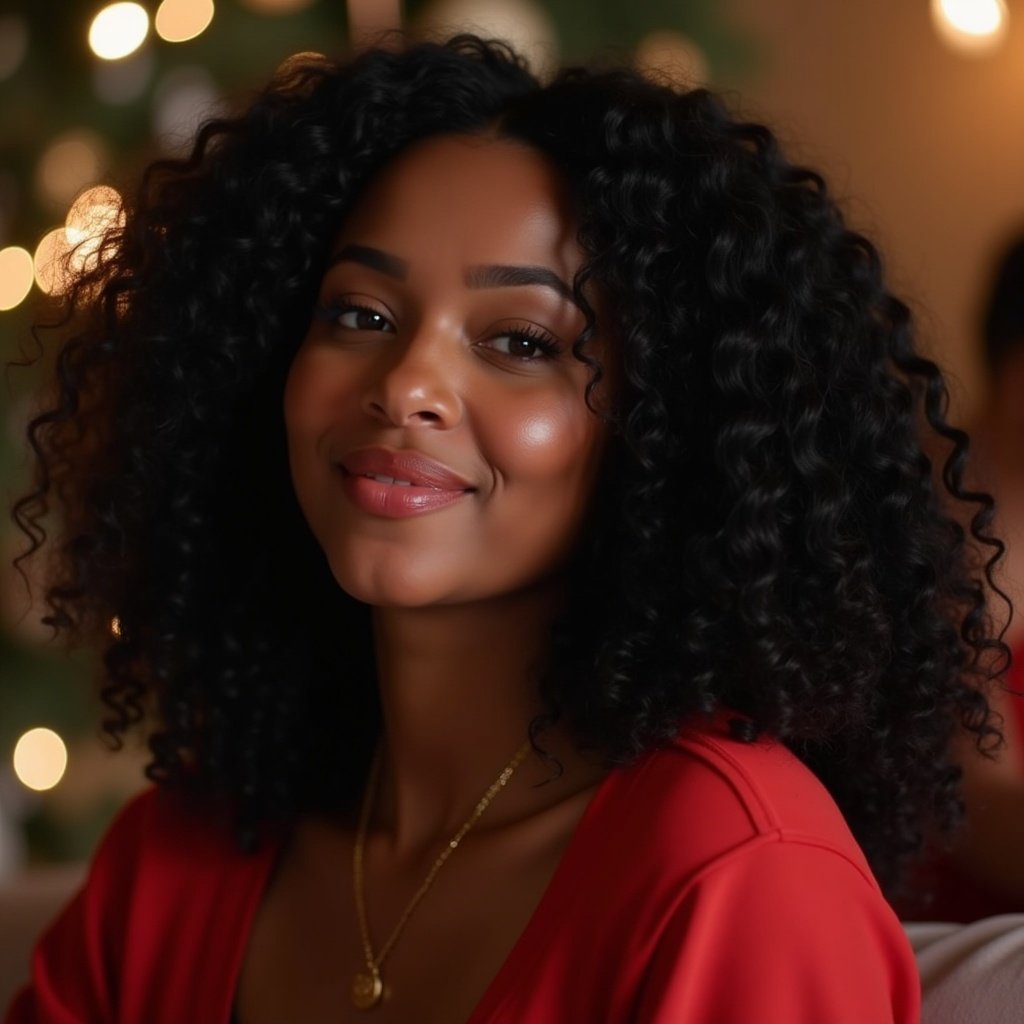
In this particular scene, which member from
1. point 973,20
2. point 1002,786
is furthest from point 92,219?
point 973,20

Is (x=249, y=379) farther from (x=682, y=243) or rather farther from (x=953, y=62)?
(x=953, y=62)

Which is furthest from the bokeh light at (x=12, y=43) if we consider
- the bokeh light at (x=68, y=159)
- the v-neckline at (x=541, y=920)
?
the v-neckline at (x=541, y=920)

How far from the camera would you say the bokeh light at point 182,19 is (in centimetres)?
211

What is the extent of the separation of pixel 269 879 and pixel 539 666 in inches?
13.4

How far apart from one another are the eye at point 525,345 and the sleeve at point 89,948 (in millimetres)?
604

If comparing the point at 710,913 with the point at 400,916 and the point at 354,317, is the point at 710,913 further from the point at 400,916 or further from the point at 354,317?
the point at 354,317

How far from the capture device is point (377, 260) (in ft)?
3.63

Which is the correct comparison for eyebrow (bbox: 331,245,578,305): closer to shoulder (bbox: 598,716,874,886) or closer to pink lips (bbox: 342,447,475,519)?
pink lips (bbox: 342,447,475,519)

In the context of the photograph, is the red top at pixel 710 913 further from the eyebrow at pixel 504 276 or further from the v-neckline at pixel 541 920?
the eyebrow at pixel 504 276

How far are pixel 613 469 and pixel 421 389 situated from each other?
165mm

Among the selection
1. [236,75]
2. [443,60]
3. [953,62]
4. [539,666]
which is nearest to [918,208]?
[953,62]

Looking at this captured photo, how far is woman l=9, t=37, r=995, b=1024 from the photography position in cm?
98

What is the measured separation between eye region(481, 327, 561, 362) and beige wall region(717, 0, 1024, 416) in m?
1.31

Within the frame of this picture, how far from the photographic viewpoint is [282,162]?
48.9 inches
